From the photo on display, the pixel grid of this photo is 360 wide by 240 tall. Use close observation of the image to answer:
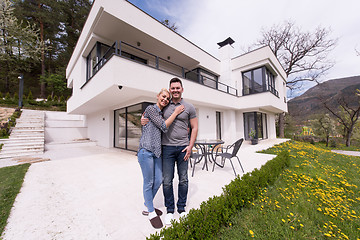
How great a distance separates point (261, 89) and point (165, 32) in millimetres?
7894

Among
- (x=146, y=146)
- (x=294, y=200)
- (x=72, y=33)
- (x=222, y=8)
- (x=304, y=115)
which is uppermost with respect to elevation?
(x=72, y=33)

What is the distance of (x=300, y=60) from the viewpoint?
16.2 meters

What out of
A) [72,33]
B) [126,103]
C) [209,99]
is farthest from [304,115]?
[72,33]

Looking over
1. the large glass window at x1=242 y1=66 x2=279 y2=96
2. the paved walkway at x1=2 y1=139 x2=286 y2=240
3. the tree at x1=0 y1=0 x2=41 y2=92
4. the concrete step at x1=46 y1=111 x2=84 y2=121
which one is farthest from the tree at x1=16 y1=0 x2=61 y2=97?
the large glass window at x1=242 y1=66 x2=279 y2=96

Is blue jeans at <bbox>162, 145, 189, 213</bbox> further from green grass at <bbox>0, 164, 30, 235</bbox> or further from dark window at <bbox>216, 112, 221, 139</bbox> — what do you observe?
dark window at <bbox>216, 112, 221, 139</bbox>

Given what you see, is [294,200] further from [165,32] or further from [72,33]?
[72,33]

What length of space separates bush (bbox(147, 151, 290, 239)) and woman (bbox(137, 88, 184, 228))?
452mm

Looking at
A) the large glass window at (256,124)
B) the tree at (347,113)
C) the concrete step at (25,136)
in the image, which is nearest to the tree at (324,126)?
the tree at (347,113)

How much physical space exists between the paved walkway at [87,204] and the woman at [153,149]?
0.45 meters

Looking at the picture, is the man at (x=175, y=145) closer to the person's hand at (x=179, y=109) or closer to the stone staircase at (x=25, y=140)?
the person's hand at (x=179, y=109)

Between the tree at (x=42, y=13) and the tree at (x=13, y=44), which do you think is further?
the tree at (x=42, y=13)

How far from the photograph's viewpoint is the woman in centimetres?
166

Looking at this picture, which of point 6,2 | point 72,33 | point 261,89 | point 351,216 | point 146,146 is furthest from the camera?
point 72,33

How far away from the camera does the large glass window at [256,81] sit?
32.9ft
